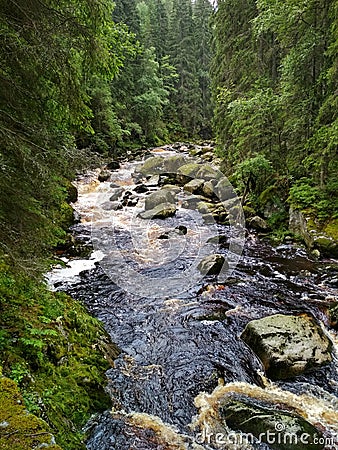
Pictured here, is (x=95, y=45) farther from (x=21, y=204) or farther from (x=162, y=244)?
(x=162, y=244)

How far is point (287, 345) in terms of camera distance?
5.19 m

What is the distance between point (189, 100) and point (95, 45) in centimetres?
4213

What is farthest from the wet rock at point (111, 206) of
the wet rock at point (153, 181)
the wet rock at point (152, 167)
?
the wet rock at point (152, 167)

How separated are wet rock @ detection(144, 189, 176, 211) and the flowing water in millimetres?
2195

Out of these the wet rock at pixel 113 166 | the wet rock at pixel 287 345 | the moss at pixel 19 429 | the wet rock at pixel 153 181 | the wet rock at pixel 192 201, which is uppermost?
the moss at pixel 19 429

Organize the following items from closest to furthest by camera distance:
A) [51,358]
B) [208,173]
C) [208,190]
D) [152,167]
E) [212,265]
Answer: [51,358], [212,265], [208,190], [208,173], [152,167]

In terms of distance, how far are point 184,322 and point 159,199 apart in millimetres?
9103

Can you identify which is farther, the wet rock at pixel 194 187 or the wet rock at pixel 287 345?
the wet rock at pixel 194 187

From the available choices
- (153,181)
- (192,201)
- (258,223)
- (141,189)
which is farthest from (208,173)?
(258,223)

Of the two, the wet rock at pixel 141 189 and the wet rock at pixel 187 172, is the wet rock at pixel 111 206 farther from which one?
the wet rock at pixel 187 172

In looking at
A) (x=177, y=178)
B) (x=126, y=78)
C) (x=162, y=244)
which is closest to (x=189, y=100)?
(x=126, y=78)

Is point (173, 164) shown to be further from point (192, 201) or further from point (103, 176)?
point (192, 201)

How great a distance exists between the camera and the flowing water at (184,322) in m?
4.18

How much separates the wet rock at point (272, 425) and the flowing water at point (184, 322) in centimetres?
20
